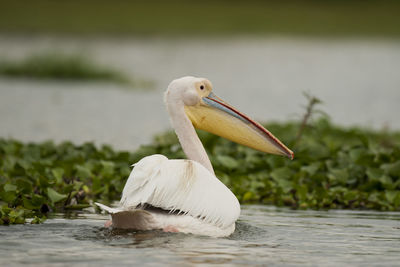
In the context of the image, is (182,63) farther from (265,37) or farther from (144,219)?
(144,219)

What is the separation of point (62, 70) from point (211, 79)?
4372 mm

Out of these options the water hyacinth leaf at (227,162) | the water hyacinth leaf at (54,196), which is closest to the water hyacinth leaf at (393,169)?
the water hyacinth leaf at (227,162)

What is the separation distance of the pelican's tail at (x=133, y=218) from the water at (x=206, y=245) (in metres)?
0.06

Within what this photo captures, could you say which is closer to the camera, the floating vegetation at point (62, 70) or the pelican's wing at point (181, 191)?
the pelican's wing at point (181, 191)

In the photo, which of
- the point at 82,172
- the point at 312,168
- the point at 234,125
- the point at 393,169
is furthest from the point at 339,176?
the point at 82,172

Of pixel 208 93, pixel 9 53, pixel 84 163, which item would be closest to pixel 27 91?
pixel 9 53

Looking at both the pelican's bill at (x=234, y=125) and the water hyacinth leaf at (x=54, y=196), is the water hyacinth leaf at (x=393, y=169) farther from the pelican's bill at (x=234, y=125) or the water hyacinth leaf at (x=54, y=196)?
the water hyacinth leaf at (x=54, y=196)

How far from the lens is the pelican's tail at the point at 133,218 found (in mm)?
5875

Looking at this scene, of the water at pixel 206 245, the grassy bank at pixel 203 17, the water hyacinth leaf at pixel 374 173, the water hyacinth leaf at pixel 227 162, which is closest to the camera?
A: the water at pixel 206 245

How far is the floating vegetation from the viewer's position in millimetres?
22984

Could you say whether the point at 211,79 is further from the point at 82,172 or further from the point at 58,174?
the point at 58,174

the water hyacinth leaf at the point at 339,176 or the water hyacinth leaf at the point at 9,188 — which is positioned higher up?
the water hyacinth leaf at the point at 339,176

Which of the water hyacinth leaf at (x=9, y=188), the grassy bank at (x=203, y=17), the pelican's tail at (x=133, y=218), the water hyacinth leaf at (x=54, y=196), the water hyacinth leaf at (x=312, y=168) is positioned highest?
the grassy bank at (x=203, y=17)

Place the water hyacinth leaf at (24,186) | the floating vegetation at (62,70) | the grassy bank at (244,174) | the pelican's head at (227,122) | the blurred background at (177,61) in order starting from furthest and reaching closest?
the floating vegetation at (62,70) → the blurred background at (177,61) → the grassy bank at (244,174) → the water hyacinth leaf at (24,186) → the pelican's head at (227,122)
